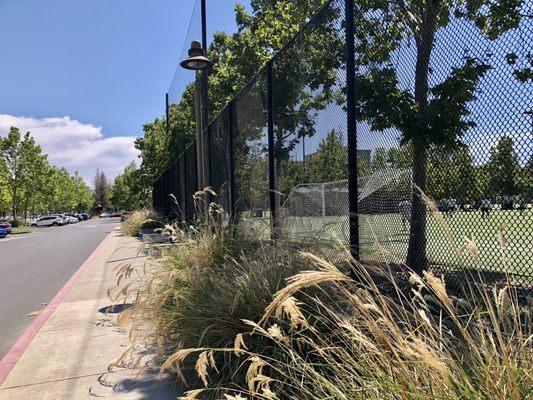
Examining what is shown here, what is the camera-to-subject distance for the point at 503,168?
3.18 metres

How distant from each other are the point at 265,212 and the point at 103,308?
3116 mm

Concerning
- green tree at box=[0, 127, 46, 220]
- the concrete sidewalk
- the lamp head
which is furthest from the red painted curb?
green tree at box=[0, 127, 46, 220]

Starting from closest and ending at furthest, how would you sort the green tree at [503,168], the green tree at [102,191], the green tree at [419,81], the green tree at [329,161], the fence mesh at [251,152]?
the green tree at [503,168] < the green tree at [419,81] < the green tree at [329,161] < the fence mesh at [251,152] < the green tree at [102,191]

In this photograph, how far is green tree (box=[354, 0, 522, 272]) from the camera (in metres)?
3.42

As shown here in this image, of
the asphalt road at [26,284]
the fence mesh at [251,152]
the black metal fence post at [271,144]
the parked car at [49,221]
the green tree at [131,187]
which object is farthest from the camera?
the parked car at [49,221]

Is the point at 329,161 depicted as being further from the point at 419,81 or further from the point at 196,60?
the point at 196,60

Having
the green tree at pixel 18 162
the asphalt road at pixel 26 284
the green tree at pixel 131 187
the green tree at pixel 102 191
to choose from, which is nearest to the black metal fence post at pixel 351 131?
the asphalt road at pixel 26 284

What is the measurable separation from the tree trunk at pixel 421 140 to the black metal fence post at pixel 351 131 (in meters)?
0.48

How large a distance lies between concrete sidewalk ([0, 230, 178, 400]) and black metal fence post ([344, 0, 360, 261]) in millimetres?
2065

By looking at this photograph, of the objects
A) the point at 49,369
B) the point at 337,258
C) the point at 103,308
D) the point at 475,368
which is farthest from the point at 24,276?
the point at 475,368

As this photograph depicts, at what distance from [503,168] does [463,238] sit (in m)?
1.11

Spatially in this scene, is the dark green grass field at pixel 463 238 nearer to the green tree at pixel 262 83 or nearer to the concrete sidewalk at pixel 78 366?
the green tree at pixel 262 83

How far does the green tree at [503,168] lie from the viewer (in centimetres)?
310

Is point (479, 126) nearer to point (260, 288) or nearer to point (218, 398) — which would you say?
point (260, 288)
